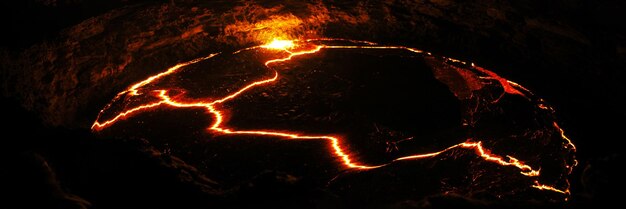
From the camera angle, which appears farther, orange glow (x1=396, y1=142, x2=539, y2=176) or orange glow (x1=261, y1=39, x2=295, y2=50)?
orange glow (x1=261, y1=39, x2=295, y2=50)

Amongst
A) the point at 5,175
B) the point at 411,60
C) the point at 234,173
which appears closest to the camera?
the point at 5,175

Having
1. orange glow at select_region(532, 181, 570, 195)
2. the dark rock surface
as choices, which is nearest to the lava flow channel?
orange glow at select_region(532, 181, 570, 195)

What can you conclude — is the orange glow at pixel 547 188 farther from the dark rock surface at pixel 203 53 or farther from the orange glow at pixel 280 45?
the orange glow at pixel 280 45

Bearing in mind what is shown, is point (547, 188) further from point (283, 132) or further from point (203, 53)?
point (203, 53)

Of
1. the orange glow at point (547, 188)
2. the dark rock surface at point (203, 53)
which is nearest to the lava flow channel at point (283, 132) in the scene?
the orange glow at point (547, 188)

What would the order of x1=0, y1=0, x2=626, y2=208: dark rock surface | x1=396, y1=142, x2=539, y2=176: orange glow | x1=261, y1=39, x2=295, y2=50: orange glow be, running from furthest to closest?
x1=261, y1=39, x2=295, y2=50: orange glow
x1=396, y1=142, x2=539, y2=176: orange glow
x1=0, y1=0, x2=626, y2=208: dark rock surface

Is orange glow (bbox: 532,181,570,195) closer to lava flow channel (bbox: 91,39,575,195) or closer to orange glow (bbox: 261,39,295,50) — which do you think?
lava flow channel (bbox: 91,39,575,195)

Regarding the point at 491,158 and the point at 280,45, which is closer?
the point at 491,158

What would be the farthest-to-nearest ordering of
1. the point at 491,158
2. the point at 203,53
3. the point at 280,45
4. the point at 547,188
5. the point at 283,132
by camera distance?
the point at 280,45 < the point at 203,53 < the point at 283,132 < the point at 491,158 < the point at 547,188

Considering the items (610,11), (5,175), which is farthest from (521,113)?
(5,175)

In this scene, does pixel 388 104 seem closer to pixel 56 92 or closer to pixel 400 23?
pixel 400 23

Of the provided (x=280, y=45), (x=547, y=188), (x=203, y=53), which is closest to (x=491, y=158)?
(x=547, y=188)
